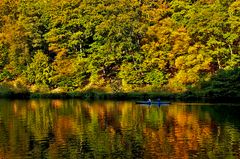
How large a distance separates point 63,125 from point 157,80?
38.2 m

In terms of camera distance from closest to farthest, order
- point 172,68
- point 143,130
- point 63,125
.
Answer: point 143,130 → point 63,125 → point 172,68

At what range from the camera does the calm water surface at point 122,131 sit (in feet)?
119

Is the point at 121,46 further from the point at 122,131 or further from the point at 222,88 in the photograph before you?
the point at 122,131

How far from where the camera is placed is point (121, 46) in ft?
296

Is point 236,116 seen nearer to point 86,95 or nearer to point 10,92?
point 86,95

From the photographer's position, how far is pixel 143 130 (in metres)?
46.5

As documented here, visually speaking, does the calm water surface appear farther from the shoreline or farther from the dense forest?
the dense forest

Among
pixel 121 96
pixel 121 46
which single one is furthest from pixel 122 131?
pixel 121 46

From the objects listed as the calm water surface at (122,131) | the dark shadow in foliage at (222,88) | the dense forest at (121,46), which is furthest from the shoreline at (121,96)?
the calm water surface at (122,131)

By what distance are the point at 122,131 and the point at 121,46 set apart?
45.2 m

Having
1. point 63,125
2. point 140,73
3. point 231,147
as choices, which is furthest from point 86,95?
point 231,147

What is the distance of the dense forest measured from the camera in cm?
8162

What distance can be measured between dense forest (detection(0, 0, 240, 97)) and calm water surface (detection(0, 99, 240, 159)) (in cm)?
1596

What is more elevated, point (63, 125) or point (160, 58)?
point (160, 58)
